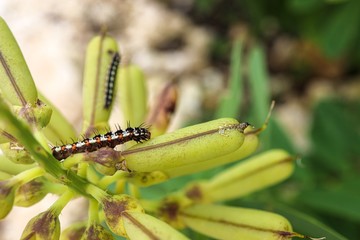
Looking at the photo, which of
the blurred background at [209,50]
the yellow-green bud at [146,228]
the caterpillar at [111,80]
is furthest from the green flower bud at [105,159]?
the blurred background at [209,50]

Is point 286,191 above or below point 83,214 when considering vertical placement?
below

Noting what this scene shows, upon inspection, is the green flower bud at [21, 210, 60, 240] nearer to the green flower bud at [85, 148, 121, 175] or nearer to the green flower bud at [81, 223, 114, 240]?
the green flower bud at [81, 223, 114, 240]

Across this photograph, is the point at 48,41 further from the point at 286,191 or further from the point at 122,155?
the point at 122,155

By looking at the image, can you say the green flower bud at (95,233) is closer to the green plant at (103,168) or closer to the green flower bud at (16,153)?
the green plant at (103,168)

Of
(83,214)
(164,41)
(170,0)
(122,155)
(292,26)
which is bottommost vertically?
(122,155)

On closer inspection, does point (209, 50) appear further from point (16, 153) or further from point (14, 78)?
point (16, 153)

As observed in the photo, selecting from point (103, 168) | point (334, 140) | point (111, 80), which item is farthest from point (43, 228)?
point (334, 140)

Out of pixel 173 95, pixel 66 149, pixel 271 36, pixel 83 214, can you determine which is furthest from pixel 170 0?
pixel 66 149

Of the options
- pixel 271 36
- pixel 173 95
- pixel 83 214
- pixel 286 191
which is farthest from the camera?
pixel 271 36
